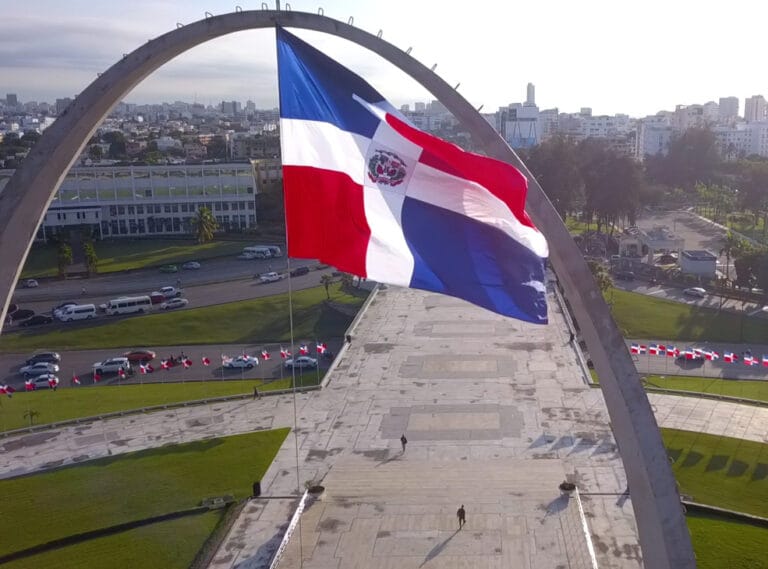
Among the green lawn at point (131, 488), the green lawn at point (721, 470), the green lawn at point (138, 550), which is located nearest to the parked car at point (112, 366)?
the green lawn at point (131, 488)

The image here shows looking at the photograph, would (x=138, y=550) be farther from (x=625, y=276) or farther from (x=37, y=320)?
(x=625, y=276)

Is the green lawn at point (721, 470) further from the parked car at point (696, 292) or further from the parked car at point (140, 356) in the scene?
the parked car at point (696, 292)

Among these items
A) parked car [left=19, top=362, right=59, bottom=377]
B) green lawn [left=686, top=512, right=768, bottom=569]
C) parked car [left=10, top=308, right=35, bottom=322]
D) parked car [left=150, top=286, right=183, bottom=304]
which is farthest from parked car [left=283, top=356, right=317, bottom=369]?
parked car [left=10, top=308, right=35, bottom=322]

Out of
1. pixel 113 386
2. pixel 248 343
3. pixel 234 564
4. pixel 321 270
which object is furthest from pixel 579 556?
pixel 321 270

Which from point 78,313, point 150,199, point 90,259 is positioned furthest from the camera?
point 150,199

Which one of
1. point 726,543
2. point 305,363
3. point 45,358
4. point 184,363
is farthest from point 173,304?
point 726,543

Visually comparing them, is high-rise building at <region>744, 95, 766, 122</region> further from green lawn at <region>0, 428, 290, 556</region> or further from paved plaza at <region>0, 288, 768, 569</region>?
green lawn at <region>0, 428, 290, 556</region>

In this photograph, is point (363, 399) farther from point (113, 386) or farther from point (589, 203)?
point (589, 203)
